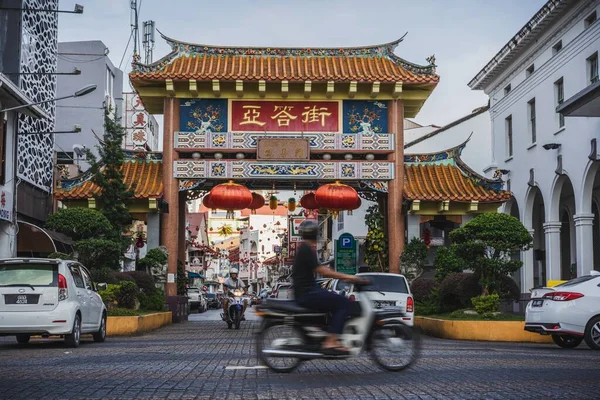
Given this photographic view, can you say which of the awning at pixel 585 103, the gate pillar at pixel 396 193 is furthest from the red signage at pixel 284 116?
the awning at pixel 585 103

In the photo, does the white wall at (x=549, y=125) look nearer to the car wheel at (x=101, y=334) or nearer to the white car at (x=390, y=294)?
the white car at (x=390, y=294)

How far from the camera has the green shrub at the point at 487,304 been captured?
20.9 metres

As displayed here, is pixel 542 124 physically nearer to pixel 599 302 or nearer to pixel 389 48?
pixel 389 48

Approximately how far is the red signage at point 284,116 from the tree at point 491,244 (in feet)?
28.5

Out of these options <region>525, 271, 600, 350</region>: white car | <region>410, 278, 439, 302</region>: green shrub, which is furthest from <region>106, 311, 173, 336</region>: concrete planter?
Answer: <region>525, 271, 600, 350</region>: white car

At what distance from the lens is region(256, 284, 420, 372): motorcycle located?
1038 centimetres

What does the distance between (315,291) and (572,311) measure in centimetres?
763

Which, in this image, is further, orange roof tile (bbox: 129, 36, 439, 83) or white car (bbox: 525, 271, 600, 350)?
orange roof tile (bbox: 129, 36, 439, 83)

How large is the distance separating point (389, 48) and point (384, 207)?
556 centimetres

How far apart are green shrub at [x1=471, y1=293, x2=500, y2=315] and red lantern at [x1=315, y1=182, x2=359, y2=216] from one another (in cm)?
782

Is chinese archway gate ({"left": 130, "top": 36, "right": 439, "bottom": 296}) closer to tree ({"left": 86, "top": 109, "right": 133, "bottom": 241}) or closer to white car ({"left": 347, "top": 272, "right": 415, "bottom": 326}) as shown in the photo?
tree ({"left": 86, "top": 109, "right": 133, "bottom": 241})

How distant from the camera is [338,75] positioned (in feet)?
93.6

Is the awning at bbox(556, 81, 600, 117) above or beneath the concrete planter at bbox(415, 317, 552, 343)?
above

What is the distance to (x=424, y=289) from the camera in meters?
26.5
